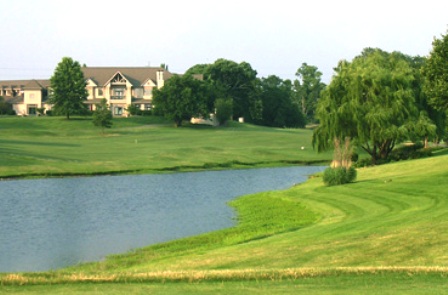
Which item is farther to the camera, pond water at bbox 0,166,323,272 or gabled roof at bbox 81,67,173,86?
gabled roof at bbox 81,67,173,86

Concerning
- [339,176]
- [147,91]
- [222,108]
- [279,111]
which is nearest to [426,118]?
[339,176]

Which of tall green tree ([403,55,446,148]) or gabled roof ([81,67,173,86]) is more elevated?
gabled roof ([81,67,173,86])

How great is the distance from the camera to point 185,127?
12419cm

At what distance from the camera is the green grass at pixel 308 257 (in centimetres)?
1588

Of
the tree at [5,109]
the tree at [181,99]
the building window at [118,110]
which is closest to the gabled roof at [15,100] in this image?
the tree at [5,109]

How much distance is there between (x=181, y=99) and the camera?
123m

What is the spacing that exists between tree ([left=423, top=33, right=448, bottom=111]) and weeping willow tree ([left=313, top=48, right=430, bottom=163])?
18.1 metres

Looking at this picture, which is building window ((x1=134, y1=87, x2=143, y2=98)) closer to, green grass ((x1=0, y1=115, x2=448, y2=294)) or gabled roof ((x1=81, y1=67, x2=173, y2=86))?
gabled roof ((x1=81, y1=67, x2=173, y2=86))

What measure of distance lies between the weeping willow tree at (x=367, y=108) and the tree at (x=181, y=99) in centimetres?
5740

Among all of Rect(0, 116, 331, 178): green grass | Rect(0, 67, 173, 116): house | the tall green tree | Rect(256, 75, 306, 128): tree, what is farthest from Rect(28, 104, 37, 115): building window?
the tall green tree

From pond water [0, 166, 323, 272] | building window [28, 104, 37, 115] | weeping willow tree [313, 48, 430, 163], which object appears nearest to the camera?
pond water [0, 166, 323, 272]

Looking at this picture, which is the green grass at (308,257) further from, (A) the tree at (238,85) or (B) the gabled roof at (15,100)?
(A) the tree at (238,85)

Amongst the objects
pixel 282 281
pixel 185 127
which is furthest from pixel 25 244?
pixel 185 127

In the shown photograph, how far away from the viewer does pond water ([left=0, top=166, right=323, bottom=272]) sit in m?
31.4
